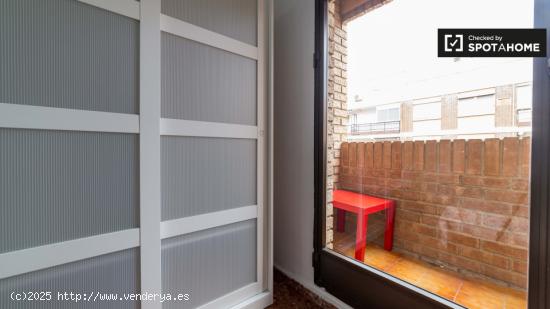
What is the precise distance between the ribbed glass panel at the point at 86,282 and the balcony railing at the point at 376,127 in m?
1.41

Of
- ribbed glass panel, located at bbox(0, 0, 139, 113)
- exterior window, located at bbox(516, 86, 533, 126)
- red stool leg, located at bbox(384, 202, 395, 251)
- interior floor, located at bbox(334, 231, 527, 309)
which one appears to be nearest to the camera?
ribbed glass panel, located at bbox(0, 0, 139, 113)

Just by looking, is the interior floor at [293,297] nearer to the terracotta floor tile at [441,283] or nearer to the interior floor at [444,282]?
the interior floor at [444,282]

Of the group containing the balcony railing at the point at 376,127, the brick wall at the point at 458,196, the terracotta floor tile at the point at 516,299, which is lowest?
the terracotta floor tile at the point at 516,299

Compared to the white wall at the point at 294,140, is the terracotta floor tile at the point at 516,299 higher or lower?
lower

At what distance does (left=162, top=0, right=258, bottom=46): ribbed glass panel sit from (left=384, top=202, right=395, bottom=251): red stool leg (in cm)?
133

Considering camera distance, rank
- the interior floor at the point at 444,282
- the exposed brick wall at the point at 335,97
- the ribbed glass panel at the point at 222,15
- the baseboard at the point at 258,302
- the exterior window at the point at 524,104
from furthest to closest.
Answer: the exposed brick wall at the point at 335,97 → the baseboard at the point at 258,302 → the ribbed glass panel at the point at 222,15 → the interior floor at the point at 444,282 → the exterior window at the point at 524,104

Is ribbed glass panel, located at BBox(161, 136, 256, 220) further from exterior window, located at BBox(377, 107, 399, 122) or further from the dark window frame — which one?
exterior window, located at BBox(377, 107, 399, 122)

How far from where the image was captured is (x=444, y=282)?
1.22m

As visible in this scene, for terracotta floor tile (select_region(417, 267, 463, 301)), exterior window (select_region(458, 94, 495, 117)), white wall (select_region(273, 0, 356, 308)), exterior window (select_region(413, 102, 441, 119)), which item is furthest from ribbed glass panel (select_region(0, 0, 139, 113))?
terracotta floor tile (select_region(417, 267, 463, 301))

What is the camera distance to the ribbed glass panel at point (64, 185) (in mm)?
810

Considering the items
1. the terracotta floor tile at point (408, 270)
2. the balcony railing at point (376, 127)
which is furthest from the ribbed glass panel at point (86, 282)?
the balcony railing at point (376, 127)

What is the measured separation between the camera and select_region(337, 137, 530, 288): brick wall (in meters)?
1.01

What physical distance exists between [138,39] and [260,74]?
657 millimetres

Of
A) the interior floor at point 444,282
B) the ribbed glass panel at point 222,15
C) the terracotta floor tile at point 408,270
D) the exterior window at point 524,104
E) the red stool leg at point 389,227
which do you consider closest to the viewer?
the exterior window at point 524,104
